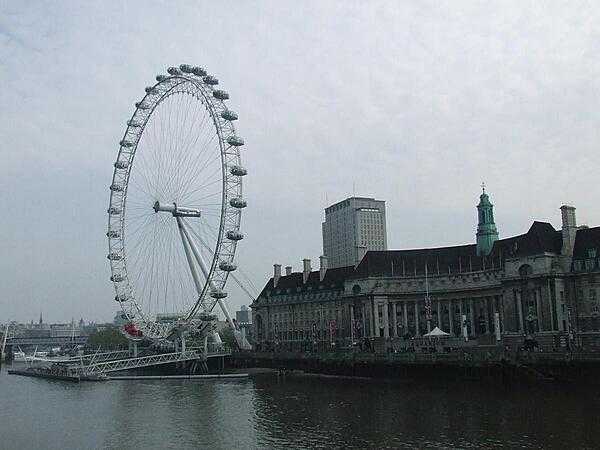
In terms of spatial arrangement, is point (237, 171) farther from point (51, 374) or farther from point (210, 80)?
point (51, 374)

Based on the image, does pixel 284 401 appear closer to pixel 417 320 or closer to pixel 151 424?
pixel 151 424

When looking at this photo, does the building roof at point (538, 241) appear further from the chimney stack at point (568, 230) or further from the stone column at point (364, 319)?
the stone column at point (364, 319)

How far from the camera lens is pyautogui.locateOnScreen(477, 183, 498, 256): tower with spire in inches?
3789

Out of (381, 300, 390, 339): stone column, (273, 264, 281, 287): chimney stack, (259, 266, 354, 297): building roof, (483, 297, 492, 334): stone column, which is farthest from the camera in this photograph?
(273, 264, 281, 287): chimney stack

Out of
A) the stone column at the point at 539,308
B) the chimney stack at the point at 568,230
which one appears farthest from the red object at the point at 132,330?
the chimney stack at the point at 568,230

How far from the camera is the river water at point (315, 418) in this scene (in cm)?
3412

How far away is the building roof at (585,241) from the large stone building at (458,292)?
125 mm

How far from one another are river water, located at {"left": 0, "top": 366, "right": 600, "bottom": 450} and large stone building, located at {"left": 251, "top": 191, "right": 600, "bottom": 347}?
2252 cm

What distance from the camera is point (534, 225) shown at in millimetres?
77688

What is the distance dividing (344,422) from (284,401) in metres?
12.6

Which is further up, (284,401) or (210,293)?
(210,293)

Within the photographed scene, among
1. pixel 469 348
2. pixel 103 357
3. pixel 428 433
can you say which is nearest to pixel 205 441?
pixel 428 433

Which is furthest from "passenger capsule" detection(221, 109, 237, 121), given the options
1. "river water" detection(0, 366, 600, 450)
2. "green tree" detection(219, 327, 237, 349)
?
"green tree" detection(219, 327, 237, 349)

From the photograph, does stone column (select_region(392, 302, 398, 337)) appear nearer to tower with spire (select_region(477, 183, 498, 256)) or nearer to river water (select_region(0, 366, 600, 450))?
tower with spire (select_region(477, 183, 498, 256))
